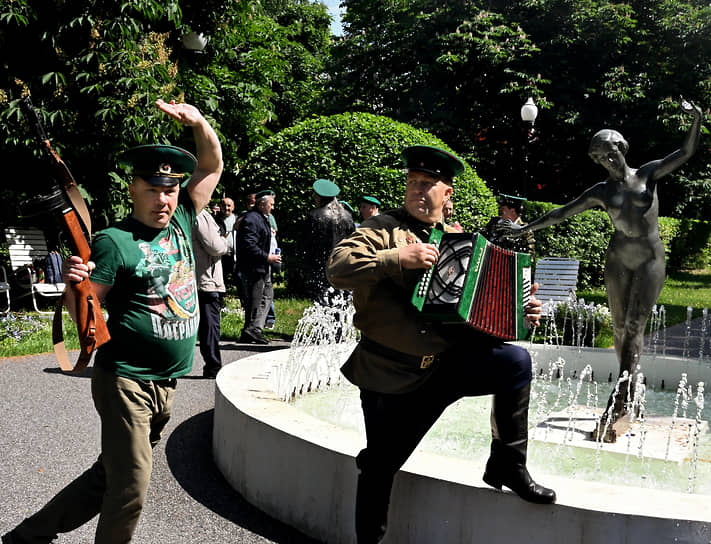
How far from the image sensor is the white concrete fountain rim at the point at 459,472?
2.91 metres

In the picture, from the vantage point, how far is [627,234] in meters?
4.96

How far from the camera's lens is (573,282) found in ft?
41.0

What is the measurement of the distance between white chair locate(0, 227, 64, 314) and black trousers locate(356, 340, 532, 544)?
409 inches

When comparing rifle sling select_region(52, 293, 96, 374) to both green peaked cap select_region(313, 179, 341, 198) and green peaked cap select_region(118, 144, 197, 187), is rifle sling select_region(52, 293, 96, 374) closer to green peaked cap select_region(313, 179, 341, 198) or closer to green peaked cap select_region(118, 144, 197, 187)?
green peaked cap select_region(118, 144, 197, 187)

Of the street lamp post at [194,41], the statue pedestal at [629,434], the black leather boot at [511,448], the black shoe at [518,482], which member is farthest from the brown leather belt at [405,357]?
the street lamp post at [194,41]

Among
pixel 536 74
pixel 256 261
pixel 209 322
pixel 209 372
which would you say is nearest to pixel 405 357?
pixel 209 322

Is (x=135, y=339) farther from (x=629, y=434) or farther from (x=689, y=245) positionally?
(x=689, y=245)

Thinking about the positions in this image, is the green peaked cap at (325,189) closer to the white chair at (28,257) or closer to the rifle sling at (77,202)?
the white chair at (28,257)

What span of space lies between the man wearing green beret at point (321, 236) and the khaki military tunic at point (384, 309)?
19.4ft

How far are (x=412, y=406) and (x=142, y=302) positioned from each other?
119 cm

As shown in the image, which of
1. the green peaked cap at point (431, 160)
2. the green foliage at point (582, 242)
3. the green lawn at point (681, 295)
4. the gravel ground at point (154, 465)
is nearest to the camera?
the green peaked cap at point (431, 160)

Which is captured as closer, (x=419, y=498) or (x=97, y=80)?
(x=419, y=498)

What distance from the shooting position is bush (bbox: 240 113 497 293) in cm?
1431

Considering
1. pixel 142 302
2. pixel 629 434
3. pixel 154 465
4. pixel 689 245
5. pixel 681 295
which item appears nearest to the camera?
pixel 142 302
